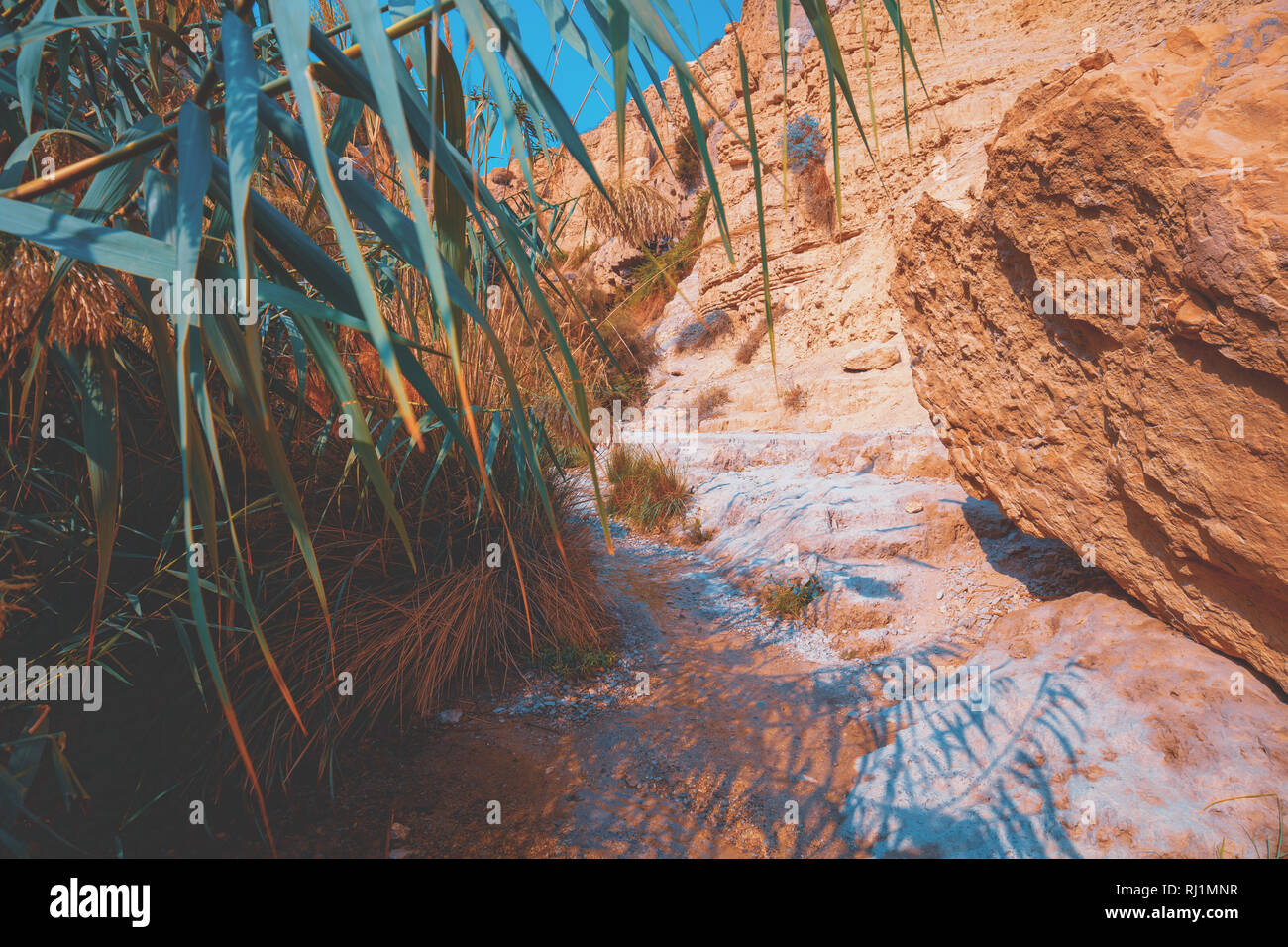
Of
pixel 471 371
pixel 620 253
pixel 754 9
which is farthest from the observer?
pixel 620 253

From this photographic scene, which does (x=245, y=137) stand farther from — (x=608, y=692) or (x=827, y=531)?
(x=827, y=531)

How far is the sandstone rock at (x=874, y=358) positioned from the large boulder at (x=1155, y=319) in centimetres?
451

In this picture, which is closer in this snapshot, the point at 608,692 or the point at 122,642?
the point at 122,642

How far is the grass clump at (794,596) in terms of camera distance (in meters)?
3.67

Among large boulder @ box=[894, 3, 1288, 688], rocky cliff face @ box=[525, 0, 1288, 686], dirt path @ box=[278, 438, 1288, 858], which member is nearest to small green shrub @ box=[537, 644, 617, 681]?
dirt path @ box=[278, 438, 1288, 858]

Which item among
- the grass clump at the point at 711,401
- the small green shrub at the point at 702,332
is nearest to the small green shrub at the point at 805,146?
the small green shrub at the point at 702,332

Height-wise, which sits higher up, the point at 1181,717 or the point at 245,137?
the point at 245,137

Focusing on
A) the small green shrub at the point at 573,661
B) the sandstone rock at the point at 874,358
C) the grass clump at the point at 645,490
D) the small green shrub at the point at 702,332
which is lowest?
the small green shrub at the point at 573,661

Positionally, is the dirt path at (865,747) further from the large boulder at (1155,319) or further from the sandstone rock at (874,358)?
the sandstone rock at (874,358)

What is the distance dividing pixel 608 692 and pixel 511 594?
2.05 ft

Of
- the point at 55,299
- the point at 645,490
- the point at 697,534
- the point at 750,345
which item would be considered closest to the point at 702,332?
the point at 750,345

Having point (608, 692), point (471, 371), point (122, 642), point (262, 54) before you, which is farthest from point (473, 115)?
point (608, 692)

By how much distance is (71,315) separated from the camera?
2.86 ft

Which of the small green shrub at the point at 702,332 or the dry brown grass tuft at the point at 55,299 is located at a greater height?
Answer: the small green shrub at the point at 702,332
